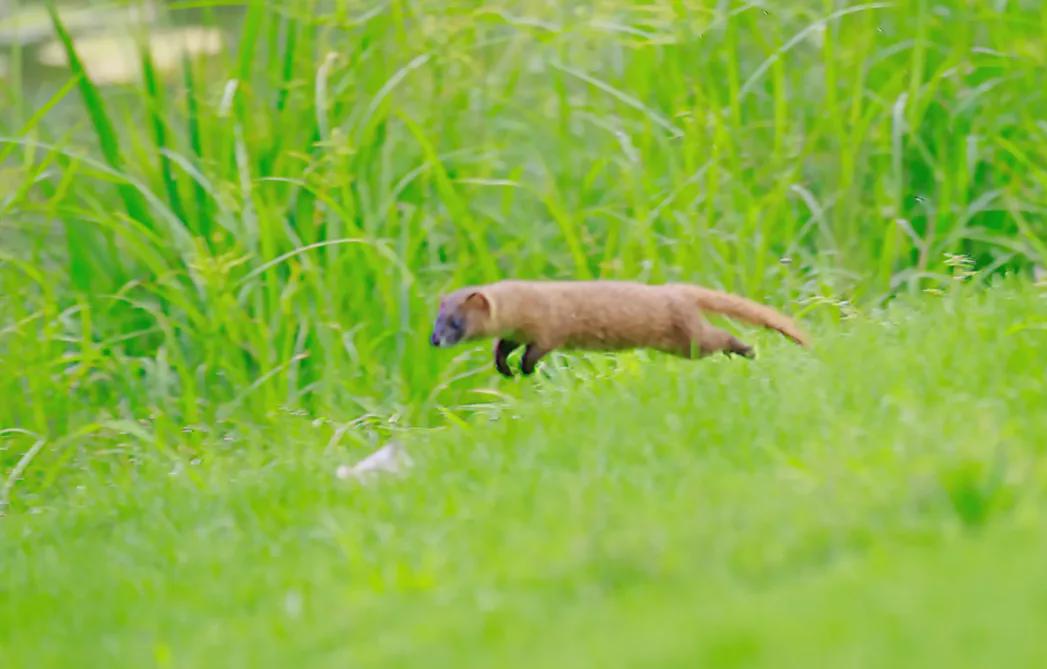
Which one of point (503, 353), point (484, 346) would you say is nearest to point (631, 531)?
point (503, 353)

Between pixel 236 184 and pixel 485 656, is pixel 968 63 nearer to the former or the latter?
pixel 236 184

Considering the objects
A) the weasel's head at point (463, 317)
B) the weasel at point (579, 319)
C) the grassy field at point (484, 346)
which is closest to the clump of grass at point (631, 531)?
the grassy field at point (484, 346)

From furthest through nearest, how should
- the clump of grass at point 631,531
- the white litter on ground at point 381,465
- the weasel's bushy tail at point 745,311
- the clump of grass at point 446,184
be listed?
the clump of grass at point 446,184
the weasel's bushy tail at point 745,311
the white litter on ground at point 381,465
the clump of grass at point 631,531

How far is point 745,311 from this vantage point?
536 centimetres

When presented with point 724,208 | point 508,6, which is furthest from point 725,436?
point 508,6

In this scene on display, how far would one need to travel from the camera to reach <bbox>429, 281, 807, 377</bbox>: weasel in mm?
5098

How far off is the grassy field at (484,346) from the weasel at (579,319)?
0.15 meters

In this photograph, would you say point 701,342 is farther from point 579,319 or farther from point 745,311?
point 579,319

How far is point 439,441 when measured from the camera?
4996 mm

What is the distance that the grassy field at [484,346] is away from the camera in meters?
3.41

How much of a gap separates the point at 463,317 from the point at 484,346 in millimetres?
1503

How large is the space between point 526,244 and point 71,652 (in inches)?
143

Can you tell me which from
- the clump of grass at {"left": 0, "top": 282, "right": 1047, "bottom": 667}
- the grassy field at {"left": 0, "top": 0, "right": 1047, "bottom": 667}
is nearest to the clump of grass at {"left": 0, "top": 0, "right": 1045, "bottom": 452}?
the grassy field at {"left": 0, "top": 0, "right": 1047, "bottom": 667}

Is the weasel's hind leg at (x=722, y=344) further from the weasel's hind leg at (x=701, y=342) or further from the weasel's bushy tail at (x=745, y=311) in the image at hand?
the weasel's bushy tail at (x=745, y=311)
